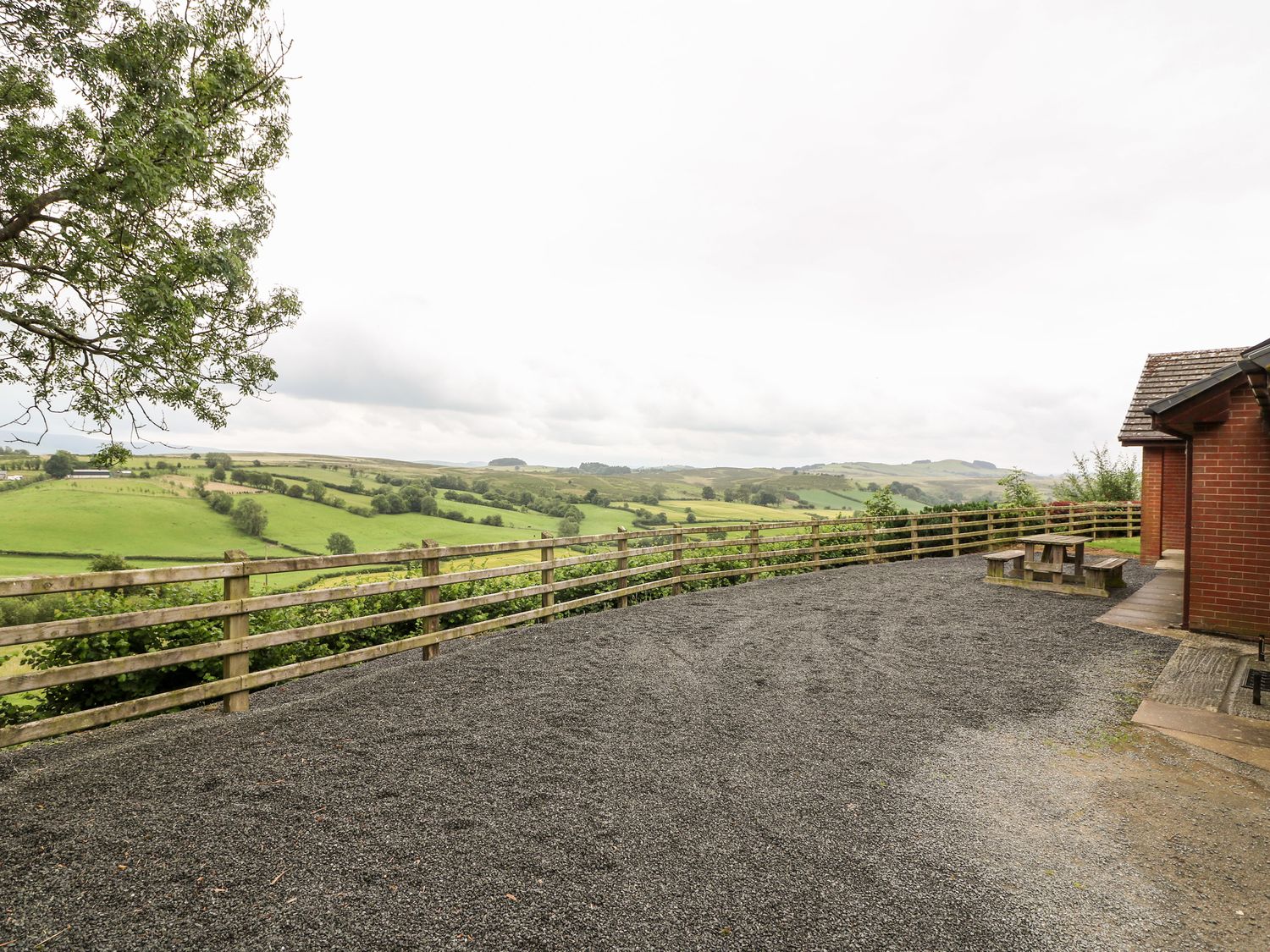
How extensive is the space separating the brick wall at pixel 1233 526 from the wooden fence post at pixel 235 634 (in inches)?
417

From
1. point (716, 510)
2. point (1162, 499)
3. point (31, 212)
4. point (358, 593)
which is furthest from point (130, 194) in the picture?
point (716, 510)

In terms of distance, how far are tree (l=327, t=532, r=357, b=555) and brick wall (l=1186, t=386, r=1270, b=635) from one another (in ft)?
91.5

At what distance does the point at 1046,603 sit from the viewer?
9.47 metres

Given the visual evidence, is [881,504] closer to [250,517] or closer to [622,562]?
[622,562]

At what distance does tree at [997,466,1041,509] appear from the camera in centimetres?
2191

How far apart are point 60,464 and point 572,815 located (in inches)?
1143

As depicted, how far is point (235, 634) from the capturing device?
4.62 m

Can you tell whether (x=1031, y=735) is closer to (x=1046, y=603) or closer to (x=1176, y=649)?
(x=1176, y=649)

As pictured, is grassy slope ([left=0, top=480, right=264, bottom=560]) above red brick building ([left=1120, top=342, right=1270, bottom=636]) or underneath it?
underneath

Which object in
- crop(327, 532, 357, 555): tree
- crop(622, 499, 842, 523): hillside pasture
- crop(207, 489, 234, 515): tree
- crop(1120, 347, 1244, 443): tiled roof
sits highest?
crop(1120, 347, 1244, 443): tiled roof

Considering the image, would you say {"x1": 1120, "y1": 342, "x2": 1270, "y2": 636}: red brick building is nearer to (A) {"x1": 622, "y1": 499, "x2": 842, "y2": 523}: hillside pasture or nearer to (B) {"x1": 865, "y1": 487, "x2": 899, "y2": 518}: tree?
(B) {"x1": 865, "y1": 487, "x2": 899, "y2": 518}: tree

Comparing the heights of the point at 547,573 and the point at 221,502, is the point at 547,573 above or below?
above

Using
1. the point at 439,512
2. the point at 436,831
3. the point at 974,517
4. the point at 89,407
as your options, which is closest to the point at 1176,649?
the point at 436,831

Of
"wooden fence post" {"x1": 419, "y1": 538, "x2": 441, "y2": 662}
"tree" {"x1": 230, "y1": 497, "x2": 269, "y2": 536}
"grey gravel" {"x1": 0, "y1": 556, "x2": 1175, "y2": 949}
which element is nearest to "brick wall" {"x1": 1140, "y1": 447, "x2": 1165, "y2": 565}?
"grey gravel" {"x1": 0, "y1": 556, "x2": 1175, "y2": 949}
